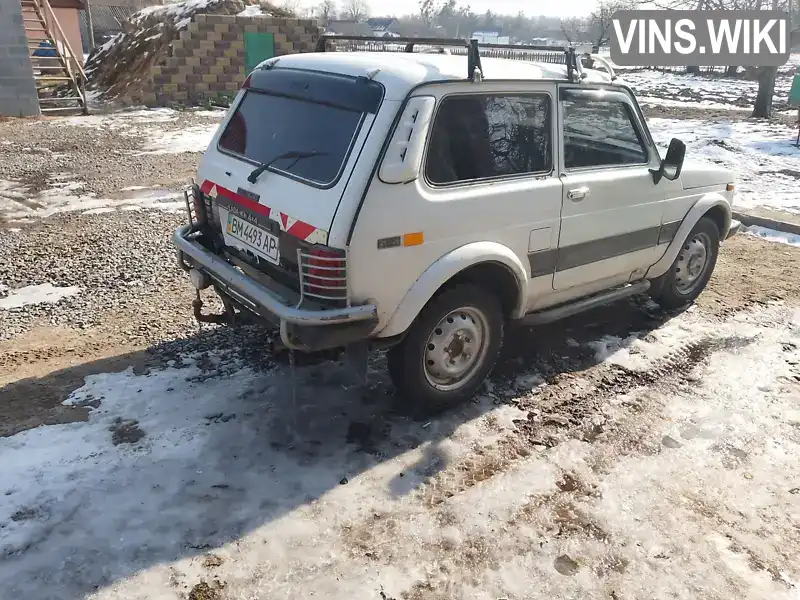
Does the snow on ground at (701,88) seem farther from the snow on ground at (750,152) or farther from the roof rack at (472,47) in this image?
the roof rack at (472,47)

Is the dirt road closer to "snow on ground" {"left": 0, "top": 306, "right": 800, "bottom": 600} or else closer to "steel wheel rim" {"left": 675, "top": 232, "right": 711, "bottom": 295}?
"snow on ground" {"left": 0, "top": 306, "right": 800, "bottom": 600}

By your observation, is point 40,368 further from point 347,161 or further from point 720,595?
point 720,595

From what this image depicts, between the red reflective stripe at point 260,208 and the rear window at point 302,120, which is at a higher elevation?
the rear window at point 302,120

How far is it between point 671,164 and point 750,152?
9.60m

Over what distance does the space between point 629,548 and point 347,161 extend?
2373mm

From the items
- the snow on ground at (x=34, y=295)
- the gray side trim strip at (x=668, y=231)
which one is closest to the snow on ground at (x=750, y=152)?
the gray side trim strip at (x=668, y=231)

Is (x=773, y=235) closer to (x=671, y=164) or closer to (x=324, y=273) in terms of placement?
(x=671, y=164)

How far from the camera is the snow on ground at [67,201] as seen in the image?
795 cm

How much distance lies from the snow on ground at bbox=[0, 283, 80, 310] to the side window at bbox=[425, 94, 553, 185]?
3.76 meters

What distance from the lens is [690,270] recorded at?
5.60 m

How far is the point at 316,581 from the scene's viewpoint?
110 inches

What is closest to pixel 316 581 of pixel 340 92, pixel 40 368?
pixel 340 92

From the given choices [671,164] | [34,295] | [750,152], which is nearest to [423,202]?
[671,164]

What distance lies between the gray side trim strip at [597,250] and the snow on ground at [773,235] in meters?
3.49
